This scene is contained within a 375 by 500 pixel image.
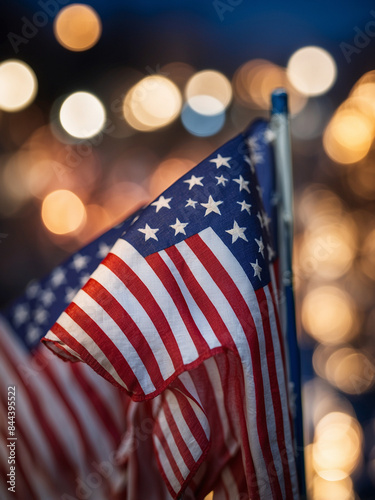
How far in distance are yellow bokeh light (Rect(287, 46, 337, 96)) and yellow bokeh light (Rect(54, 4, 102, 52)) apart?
286 centimetres

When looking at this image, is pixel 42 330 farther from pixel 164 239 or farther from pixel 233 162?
pixel 233 162

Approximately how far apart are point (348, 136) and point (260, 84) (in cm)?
178

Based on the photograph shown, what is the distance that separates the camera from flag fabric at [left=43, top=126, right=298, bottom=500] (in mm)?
1327

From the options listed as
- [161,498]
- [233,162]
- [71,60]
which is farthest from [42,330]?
[71,60]

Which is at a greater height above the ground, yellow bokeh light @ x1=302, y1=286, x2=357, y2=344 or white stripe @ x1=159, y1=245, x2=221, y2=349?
white stripe @ x1=159, y1=245, x2=221, y2=349

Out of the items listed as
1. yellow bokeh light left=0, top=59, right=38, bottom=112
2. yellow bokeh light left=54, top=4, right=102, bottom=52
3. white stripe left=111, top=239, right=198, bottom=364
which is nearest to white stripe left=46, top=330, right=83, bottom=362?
white stripe left=111, top=239, right=198, bottom=364

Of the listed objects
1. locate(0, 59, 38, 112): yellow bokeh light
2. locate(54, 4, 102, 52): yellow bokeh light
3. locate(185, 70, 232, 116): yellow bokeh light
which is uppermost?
locate(54, 4, 102, 52): yellow bokeh light

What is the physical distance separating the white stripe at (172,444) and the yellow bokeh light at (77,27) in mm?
5325

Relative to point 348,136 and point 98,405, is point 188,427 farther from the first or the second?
point 348,136

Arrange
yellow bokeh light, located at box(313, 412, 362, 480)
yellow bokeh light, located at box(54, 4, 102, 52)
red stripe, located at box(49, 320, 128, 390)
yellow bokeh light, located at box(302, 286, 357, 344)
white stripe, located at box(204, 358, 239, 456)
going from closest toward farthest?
red stripe, located at box(49, 320, 128, 390) < white stripe, located at box(204, 358, 239, 456) < yellow bokeh light, located at box(313, 412, 362, 480) < yellow bokeh light, located at box(54, 4, 102, 52) < yellow bokeh light, located at box(302, 286, 357, 344)

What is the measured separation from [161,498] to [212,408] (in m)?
0.57

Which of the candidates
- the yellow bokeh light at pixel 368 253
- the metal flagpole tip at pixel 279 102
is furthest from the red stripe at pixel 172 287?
the yellow bokeh light at pixel 368 253

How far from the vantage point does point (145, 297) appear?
4.53 ft

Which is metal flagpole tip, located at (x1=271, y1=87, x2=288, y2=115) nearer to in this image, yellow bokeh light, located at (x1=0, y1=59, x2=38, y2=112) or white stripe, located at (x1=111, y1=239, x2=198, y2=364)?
white stripe, located at (x1=111, y1=239, x2=198, y2=364)
